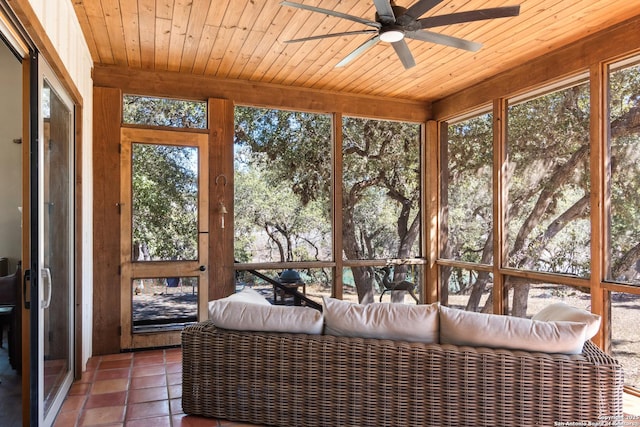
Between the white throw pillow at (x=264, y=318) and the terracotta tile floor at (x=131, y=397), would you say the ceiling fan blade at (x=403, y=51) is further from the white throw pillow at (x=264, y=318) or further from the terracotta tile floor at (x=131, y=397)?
the terracotta tile floor at (x=131, y=397)

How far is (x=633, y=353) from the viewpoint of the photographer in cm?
330

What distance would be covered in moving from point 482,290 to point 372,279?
1317 millimetres

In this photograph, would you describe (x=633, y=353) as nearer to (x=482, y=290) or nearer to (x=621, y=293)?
(x=621, y=293)

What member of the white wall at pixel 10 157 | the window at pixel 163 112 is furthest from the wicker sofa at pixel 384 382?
the window at pixel 163 112

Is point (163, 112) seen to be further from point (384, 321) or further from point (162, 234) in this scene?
point (384, 321)

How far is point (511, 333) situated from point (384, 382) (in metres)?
0.73

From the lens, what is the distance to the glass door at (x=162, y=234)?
4262mm

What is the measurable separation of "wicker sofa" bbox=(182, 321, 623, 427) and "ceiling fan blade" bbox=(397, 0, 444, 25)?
6.10ft

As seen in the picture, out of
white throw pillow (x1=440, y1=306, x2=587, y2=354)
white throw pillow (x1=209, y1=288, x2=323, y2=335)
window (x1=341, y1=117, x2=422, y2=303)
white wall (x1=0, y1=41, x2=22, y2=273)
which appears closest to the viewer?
white wall (x1=0, y1=41, x2=22, y2=273)

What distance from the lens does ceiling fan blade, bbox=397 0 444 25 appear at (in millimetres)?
2306

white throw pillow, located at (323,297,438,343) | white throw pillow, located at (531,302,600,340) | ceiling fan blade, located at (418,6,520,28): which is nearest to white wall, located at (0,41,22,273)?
white throw pillow, located at (323,297,438,343)

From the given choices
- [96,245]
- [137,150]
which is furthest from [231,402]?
[137,150]

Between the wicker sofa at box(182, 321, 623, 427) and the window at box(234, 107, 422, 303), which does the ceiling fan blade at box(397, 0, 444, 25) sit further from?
the window at box(234, 107, 422, 303)

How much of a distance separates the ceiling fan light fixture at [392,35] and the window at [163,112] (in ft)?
8.26
